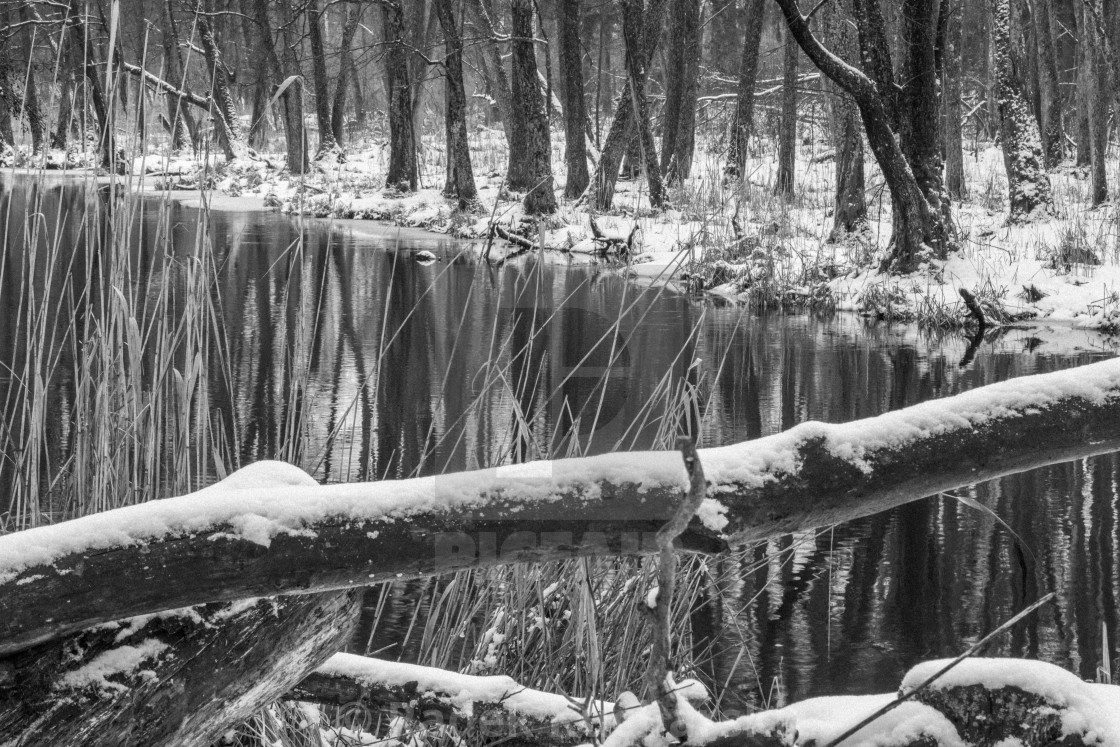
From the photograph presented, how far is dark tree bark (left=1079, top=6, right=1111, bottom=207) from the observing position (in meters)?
12.1

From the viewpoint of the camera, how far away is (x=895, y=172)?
9523 millimetres

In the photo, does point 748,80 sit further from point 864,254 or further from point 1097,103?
point 864,254

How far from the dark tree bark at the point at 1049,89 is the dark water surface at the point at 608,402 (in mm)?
11224

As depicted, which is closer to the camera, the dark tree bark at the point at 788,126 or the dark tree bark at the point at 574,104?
the dark tree bark at the point at 788,126

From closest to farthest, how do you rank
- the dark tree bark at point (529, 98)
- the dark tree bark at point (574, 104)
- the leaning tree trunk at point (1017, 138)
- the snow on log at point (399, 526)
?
the snow on log at point (399, 526), the leaning tree trunk at point (1017, 138), the dark tree bark at point (529, 98), the dark tree bark at point (574, 104)

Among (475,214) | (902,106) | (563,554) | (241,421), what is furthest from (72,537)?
(475,214)

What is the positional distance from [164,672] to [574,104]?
49.8ft

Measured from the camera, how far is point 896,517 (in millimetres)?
4715

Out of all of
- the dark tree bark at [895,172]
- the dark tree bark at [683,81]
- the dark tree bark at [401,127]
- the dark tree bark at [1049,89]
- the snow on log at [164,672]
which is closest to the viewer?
the snow on log at [164,672]

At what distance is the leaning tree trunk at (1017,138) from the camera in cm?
1170

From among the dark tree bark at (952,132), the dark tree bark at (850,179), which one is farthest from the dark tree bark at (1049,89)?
the dark tree bark at (850,179)

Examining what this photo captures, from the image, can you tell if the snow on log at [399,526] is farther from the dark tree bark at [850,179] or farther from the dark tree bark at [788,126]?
the dark tree bark at [788,126]

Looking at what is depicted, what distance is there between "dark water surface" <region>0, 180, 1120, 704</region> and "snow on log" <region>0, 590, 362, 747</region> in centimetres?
87

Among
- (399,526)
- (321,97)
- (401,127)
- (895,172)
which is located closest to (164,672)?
(399,526)
